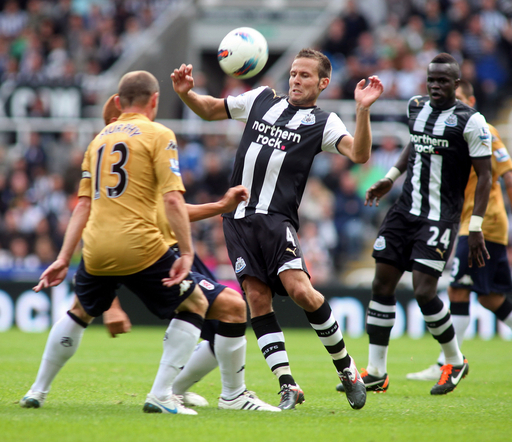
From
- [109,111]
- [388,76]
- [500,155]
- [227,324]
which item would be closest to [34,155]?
[388,76]

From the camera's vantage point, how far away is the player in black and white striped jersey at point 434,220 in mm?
6160

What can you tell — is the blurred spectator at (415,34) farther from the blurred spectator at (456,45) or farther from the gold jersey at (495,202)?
the gold jersey at (495,202)

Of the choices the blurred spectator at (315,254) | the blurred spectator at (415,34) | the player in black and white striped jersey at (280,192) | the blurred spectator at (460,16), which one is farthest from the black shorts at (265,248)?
the blurred spectator at (460,16)

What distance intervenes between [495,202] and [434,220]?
1474 mm

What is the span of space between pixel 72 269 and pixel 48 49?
8616 mm

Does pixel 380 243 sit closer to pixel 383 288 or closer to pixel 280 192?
pixel 383 288

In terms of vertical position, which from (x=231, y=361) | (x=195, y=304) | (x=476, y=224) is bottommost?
(x=231, y=361)

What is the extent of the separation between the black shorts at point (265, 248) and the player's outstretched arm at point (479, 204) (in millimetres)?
1702

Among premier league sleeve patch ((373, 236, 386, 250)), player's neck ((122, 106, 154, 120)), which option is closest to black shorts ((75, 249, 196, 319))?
player's neck ((122, 106, 154, 120))

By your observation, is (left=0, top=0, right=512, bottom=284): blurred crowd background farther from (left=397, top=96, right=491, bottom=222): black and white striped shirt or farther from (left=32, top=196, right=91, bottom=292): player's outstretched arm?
(left=32, top=196, right=91, bottom=292): player's outstretched arm

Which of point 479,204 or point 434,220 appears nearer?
point 479,204

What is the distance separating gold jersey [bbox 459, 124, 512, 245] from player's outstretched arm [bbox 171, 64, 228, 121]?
9.26ft

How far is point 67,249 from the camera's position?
4.63 meters

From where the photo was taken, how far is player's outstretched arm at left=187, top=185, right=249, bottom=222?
15.8ft
